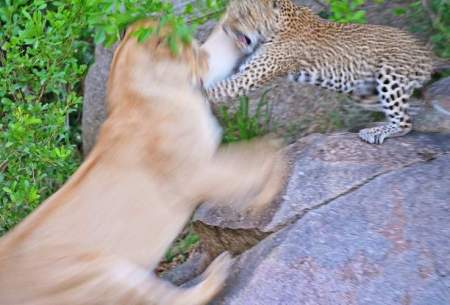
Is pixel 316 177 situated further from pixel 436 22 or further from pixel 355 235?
pixel 436 22

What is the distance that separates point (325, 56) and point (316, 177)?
154 cm

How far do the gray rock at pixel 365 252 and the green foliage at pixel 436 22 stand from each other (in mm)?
1785

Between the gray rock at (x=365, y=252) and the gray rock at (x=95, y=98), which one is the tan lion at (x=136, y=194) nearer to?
the gray rock at (x=365, y=252)

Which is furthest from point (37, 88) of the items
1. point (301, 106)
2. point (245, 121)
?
point (301, 106)

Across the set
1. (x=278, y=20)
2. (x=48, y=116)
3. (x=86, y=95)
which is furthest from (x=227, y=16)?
(x=86, y=95)

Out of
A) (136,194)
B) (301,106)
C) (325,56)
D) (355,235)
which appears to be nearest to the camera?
(136,194)

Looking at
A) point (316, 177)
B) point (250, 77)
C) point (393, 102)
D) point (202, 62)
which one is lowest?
point (316, 177)

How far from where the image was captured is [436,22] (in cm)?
729

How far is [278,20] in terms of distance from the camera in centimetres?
728

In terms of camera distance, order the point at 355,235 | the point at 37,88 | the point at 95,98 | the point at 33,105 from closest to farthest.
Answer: the point at 355,235
the point at 33,105
the point at 37,88
the point at 95,98

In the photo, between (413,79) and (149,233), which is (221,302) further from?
(413,79)

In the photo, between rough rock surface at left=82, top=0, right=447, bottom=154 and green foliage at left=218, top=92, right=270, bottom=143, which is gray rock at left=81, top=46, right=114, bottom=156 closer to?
rough rock surface at left=82, top=0, right=447, bottom=154

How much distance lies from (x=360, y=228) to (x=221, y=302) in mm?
904

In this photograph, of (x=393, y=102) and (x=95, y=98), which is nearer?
(x=393, y=102)
